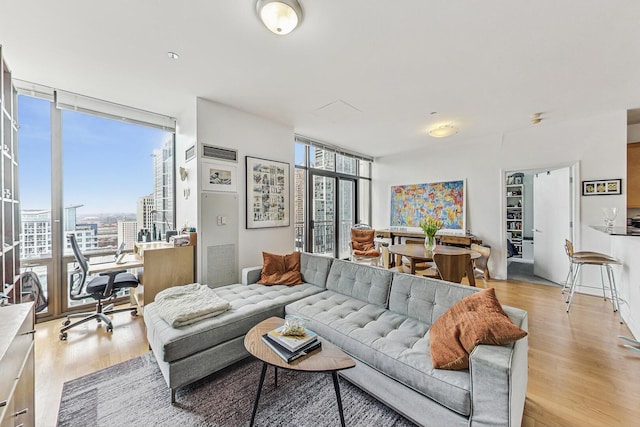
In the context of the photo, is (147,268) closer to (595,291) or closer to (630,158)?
(595,291)

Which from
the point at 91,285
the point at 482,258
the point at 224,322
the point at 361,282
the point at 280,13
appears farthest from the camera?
the point at 482,258

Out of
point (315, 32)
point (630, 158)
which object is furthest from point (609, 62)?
point (315, 32)

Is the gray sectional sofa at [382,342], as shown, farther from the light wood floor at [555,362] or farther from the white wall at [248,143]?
the white wall at [248,143]

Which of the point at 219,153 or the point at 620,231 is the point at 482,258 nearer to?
the point at 620,231

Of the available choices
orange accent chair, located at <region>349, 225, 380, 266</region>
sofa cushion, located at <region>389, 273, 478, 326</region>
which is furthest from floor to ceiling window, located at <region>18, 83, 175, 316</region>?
sofa cushion, located at <region>389, 273, 478, 326</region>

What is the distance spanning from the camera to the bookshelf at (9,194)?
197 centimetres

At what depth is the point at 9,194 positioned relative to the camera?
2.17 meters

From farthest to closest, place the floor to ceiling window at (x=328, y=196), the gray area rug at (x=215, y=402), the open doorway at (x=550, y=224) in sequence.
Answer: the floor to ceiling window at (x=328, y=196) < the open doorway at (x=550, y=224) < the gray area rug at (x=215, y=402)

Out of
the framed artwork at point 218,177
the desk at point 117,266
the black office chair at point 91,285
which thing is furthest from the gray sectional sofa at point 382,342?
the framed artwork at point 218,177

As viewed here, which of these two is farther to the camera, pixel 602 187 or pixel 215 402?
pixel 602 187

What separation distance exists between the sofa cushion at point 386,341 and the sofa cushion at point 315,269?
0.36m

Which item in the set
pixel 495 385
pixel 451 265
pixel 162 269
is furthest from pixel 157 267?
pixel 451 265

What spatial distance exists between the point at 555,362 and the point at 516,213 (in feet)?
18.2

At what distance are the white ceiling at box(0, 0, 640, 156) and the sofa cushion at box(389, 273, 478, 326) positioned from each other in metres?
1.94
